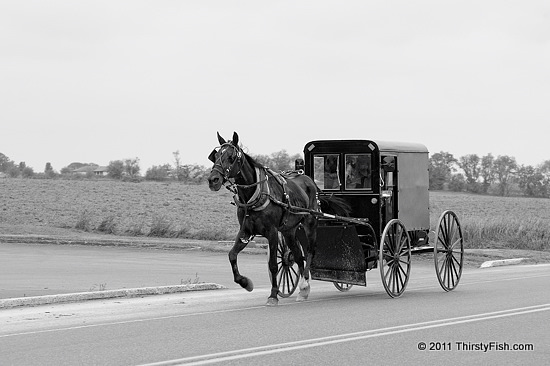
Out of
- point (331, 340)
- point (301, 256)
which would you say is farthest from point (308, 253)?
point (331, 340)

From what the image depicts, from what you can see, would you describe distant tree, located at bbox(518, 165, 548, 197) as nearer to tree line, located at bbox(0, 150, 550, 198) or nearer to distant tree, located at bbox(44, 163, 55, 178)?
tree line, located at bbox(0, 150, 550, 198)

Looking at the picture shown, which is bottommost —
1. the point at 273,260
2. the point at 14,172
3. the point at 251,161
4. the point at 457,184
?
the point at 273,260

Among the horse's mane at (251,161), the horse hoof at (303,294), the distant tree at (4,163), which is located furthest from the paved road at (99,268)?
the distant tree at (4,163)

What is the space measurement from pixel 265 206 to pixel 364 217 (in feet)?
8.86

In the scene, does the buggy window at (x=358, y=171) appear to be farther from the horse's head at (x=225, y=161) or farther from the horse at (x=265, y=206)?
the horse's head at (x=225, y=161)

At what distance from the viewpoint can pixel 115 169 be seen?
402 ft

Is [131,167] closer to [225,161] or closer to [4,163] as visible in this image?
[4,163]

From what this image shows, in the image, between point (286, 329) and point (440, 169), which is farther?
point (440, 169)

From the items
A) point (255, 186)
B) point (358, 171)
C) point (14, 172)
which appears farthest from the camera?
point (14, 172)

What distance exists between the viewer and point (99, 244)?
32.9 metres

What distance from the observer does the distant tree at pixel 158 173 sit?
113m

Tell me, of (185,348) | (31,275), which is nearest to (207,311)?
(185,348)

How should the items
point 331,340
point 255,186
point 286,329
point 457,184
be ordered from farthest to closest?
point 457,184 < point 255,186 < point 286,329 < point 331,340

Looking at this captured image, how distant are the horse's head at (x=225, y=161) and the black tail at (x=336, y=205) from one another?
267 centimetres
